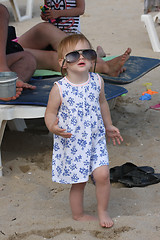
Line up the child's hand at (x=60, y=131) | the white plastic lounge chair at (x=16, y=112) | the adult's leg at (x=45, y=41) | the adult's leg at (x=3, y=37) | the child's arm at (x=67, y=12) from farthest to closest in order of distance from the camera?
the child's arm at (x=67, y=12) < the adult's leg at (x=45, y=41) < the adult's leg at (x=3, y=37) < the white plastic lounge chair at (x=16, y=112) < the child's hand at (x=60, y=131)

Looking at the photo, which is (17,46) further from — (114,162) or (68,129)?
(68,129)

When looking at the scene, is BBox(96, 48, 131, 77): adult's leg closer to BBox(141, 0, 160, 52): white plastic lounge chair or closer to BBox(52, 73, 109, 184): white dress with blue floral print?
BBox(52, 73, 109, 184): white dress with blue floral print

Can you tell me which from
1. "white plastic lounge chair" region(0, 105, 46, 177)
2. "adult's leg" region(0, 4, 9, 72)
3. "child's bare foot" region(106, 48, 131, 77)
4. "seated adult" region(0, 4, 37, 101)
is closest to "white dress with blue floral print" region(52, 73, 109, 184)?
"white plastic lounge chair" region(0, 105, 46, 177)

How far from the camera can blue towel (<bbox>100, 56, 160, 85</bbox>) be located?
3.76m

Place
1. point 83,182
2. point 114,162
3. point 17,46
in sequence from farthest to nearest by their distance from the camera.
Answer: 1. point 17,46
2. point 114,162
3. point 83,182

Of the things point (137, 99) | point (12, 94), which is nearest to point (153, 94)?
point (137, 99)

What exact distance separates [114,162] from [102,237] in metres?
1.13

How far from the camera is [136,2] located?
10.2 meters

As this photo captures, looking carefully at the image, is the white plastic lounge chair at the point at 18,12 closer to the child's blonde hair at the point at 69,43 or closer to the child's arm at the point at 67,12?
the child's arm at the point at 67,12

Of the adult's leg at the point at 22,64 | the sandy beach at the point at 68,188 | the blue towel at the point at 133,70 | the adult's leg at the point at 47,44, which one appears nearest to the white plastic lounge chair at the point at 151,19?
the sandy beach at the point at 68,188

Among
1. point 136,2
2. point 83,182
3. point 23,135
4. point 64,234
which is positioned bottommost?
point 136,2

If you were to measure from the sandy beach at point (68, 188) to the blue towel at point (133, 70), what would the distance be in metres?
0.46

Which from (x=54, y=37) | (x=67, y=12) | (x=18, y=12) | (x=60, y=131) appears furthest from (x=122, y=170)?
(x=18, y=12)

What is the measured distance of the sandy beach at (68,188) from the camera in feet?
7.41
